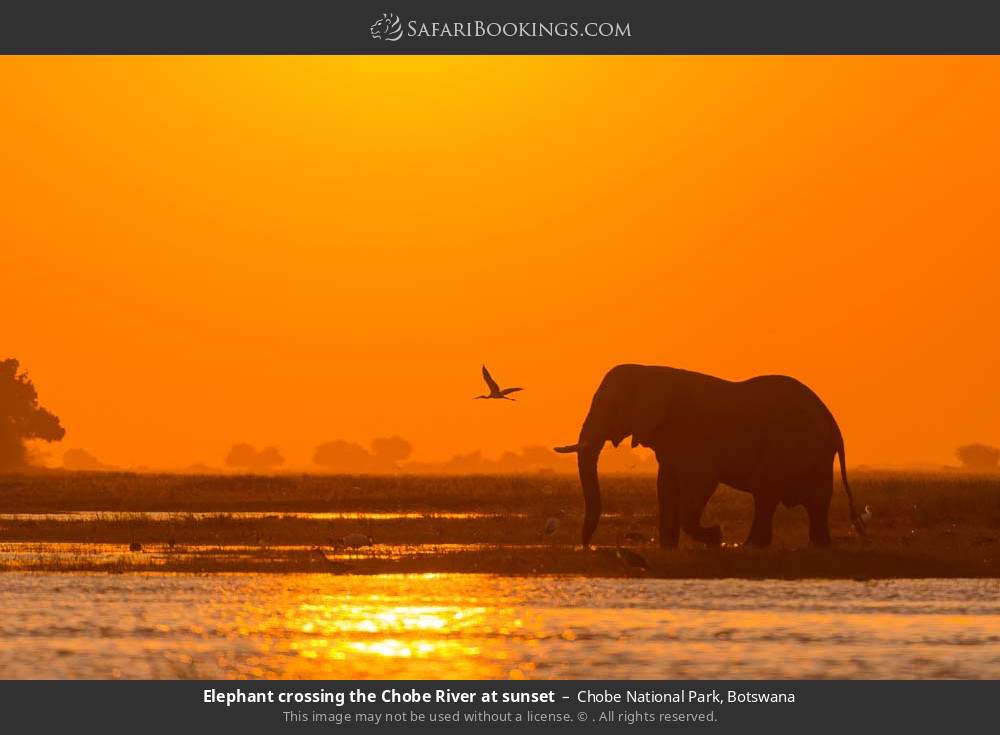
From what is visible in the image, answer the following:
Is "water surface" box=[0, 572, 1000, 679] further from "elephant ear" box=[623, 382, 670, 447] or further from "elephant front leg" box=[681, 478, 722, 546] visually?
"elephant ear" box=[623, 382, 670, 447]

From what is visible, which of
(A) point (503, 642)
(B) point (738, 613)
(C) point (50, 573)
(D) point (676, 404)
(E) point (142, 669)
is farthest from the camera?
(D) point (676, 404)

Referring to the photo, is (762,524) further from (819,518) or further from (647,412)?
(647,412)

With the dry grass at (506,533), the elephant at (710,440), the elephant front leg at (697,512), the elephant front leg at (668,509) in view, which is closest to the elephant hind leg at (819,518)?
the elephant at (710,440)

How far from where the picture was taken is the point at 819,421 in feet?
116

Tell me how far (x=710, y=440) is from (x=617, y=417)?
167cm

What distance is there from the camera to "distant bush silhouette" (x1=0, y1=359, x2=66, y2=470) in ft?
428

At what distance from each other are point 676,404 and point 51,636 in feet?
46.1

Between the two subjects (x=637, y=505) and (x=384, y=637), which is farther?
(x=637, y=505)

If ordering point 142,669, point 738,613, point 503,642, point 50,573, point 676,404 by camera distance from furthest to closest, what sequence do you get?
point 676,404, point 50,573, point 738,613, point 503,642, point 142,669

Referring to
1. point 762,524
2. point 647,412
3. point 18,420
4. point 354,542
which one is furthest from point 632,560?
point 18,420

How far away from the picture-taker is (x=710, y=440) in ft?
112

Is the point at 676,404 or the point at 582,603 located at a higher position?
the point at 676,404

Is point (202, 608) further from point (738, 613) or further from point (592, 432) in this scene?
point (592, 432)

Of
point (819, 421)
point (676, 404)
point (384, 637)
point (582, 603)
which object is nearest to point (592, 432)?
point (676, 404)
